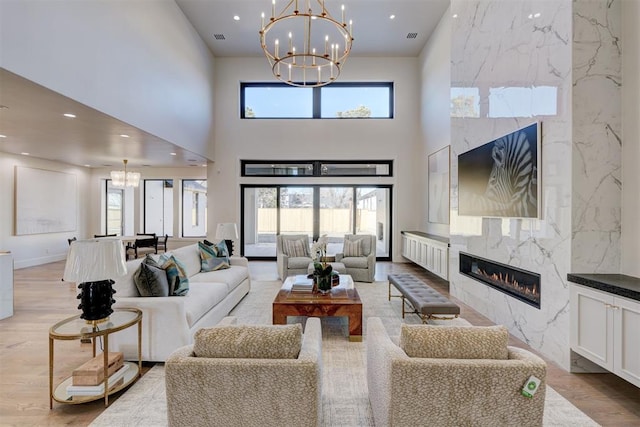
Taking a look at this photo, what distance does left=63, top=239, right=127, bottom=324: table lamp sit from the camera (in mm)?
2320

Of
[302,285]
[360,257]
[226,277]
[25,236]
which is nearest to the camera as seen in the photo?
[302,285]

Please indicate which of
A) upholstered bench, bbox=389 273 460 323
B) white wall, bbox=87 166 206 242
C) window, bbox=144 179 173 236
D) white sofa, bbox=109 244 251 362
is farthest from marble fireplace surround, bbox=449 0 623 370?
window, bbox=144 179 173 236

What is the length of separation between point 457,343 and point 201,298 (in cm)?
271

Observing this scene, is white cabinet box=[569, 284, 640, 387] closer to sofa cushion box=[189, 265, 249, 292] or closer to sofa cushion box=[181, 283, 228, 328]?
sofa cushion box=[181, 283, 228, 328]

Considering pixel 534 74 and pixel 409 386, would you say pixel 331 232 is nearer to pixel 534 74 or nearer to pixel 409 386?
pixel 534 74

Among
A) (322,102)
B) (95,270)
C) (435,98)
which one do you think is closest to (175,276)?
(95,270)

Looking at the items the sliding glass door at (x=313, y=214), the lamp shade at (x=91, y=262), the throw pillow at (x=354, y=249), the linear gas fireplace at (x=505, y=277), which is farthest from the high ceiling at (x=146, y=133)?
the linear gas fireplace at (x=505, y=277)

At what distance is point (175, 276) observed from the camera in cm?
341

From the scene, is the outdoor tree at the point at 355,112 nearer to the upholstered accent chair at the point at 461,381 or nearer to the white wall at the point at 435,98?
the white wall at the point at 435,98

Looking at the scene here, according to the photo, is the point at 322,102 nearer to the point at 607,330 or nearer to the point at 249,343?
the point at 607,330

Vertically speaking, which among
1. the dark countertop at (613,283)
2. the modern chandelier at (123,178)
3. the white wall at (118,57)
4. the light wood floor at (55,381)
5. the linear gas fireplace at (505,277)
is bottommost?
the light wood floor at (55,381)

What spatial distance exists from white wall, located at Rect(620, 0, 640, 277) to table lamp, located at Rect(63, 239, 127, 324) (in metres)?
4.14

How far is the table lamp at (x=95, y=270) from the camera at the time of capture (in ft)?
7.61

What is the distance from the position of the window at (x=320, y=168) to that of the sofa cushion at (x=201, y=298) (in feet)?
17.4
